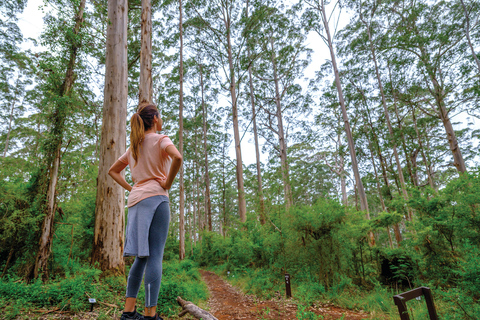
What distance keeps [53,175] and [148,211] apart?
3.78m

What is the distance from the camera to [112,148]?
385 centimetres

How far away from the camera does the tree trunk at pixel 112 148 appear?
11.5 ft

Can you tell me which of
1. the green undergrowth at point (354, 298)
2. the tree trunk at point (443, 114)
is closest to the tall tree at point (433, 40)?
the tree trunk at point (443, 114)

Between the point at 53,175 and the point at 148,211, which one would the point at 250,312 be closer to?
the point at 148,211

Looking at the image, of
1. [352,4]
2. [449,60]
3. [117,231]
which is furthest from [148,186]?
[352,4]

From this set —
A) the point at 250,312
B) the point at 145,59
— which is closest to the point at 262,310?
the point at 250,312

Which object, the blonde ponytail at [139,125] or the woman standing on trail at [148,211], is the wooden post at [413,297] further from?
the blonde ponytail at [139,125]

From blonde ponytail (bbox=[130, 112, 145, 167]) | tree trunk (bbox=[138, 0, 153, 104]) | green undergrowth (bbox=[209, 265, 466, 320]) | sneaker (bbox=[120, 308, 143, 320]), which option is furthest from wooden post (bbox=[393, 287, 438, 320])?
tree trunk (bbox=[138, 0, 153, 104])

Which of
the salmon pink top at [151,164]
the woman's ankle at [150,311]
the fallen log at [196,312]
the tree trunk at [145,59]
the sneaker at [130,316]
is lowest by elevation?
the fallen log at [196,312]

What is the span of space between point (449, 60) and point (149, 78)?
1419 centimetres

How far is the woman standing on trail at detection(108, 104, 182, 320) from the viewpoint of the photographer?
1.49 meters

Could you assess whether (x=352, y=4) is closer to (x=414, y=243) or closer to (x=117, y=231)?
(x=414, y=243)

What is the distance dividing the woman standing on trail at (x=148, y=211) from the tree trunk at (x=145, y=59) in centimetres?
359

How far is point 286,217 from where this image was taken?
4914 millimetres
